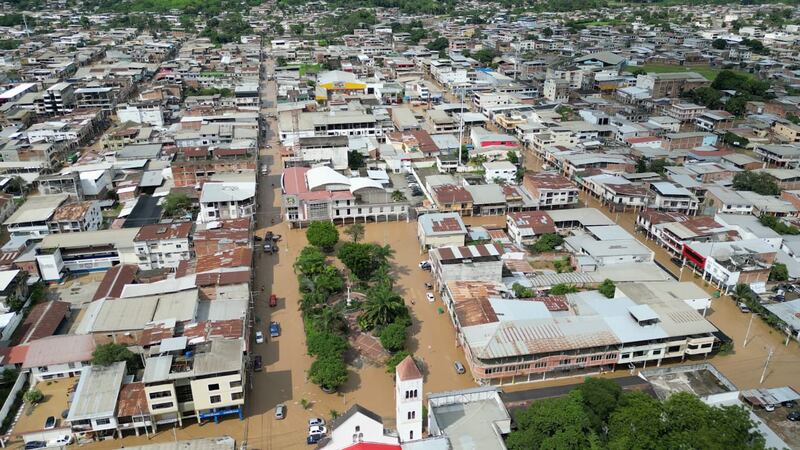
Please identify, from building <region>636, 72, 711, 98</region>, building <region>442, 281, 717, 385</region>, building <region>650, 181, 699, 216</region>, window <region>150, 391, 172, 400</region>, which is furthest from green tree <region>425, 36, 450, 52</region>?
window <region>150, 391, 172, 400</region>

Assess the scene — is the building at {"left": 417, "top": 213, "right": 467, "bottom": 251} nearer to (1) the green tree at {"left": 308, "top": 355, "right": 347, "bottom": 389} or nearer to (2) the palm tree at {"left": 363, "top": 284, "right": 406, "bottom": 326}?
(2) the palm tree at {"left": 363, "top": 284, "right": 406, "bottom": 326}

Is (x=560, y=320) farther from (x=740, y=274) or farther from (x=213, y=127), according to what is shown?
(x=213, y=127)

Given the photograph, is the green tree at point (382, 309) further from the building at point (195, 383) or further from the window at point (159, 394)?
the window at point (159, 394)

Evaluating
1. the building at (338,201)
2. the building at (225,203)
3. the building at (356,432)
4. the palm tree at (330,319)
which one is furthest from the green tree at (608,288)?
the building at (225,203)

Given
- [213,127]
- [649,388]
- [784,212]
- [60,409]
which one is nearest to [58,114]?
[213,127]

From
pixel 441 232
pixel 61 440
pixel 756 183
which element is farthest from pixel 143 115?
pixel 756 183

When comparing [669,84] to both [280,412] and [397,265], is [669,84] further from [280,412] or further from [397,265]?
[280,412]
